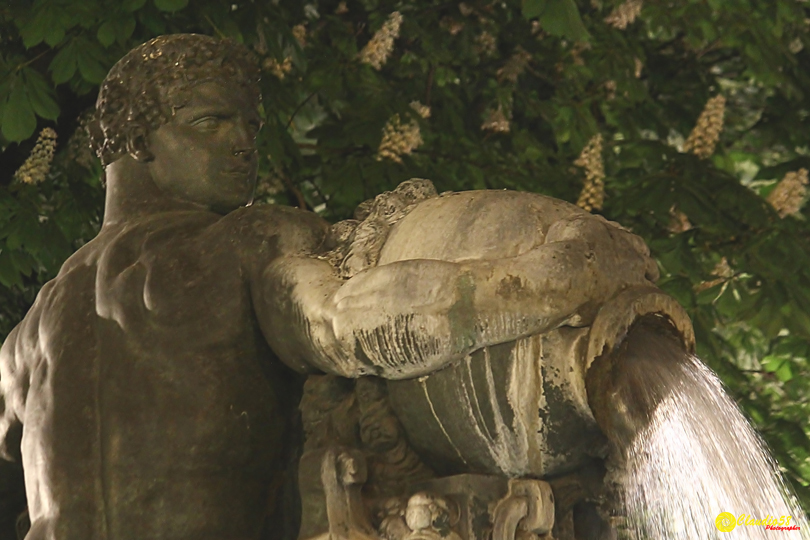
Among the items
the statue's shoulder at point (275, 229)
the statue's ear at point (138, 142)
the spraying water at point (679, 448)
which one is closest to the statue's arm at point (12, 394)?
the statue's ear at point (138, 142)

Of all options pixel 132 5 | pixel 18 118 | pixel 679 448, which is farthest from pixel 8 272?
pixel 679 448

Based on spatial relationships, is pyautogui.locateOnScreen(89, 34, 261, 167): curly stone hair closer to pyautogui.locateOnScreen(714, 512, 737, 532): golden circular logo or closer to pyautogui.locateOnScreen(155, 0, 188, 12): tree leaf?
pyautogui.locateOnScreen(714, 512, 737, 532): golden circular logo

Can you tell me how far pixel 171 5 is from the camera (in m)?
4.43

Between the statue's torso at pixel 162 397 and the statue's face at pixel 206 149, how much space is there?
0.19 metres

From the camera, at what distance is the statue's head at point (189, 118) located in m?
2.97

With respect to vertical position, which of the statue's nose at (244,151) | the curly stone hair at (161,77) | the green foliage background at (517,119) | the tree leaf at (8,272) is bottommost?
the green foliage background at (517,119)

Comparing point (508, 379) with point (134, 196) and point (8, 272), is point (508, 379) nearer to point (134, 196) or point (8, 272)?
point (134, 196)

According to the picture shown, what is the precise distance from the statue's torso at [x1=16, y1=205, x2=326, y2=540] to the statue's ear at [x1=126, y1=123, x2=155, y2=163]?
0.24 m

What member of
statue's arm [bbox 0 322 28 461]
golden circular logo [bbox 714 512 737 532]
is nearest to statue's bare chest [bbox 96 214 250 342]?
statue's arm [bbox 0 322 28 461]

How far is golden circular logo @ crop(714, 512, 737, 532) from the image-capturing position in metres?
2.55

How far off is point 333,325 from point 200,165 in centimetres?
62

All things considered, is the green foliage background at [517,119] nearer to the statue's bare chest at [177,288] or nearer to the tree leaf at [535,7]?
the tree leaf at [535,7]

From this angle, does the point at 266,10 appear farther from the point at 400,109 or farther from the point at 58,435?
the point at 58,435

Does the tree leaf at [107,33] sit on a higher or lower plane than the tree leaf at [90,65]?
higher
